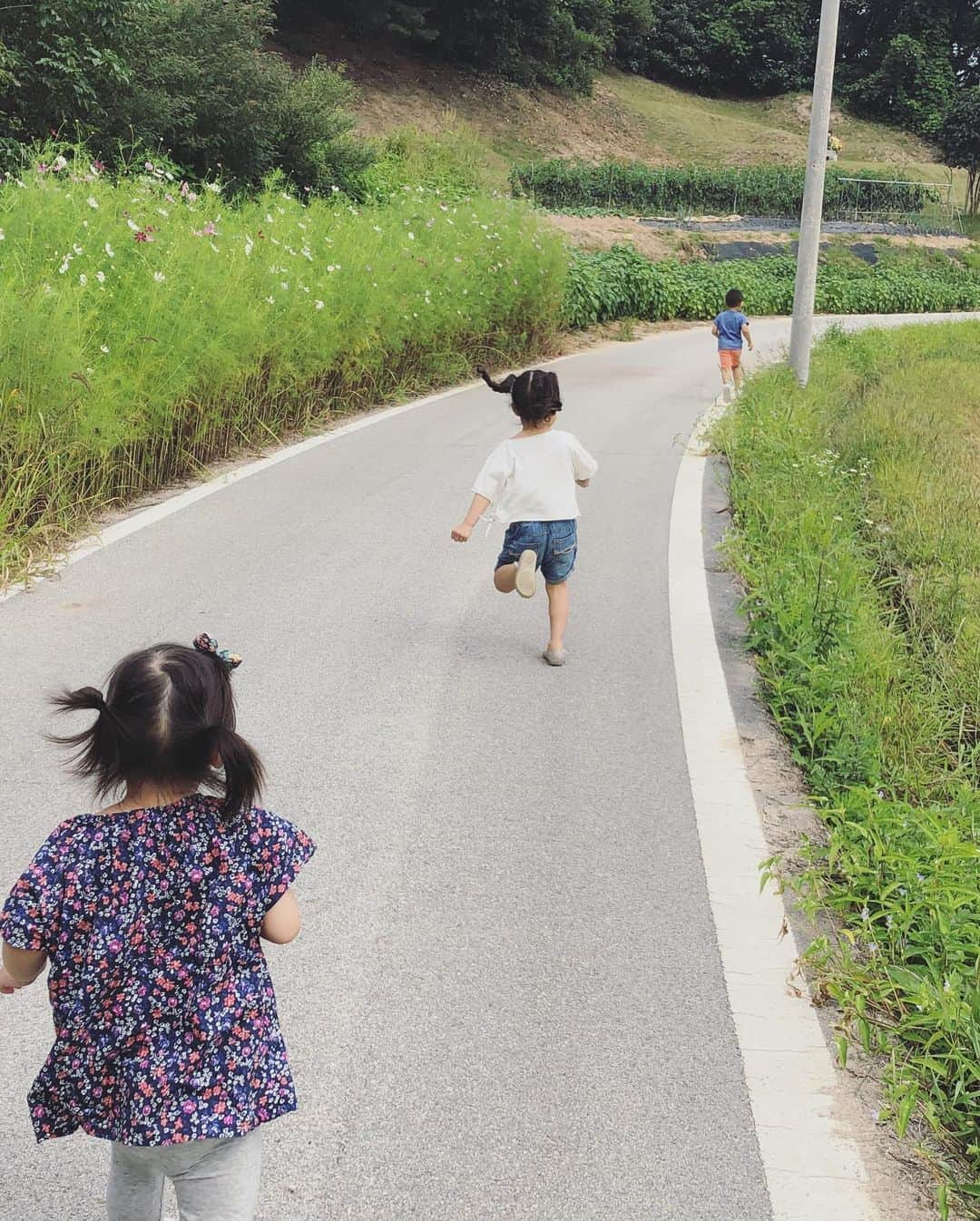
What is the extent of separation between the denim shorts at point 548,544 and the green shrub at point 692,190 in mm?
37997

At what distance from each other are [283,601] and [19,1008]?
3.72 metres

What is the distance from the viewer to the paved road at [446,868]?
2.89 metres

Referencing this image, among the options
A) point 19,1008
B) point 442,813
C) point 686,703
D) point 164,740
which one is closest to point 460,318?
point 686,703

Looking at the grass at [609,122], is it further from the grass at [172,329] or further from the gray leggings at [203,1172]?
the gray leggings at [203,1172]

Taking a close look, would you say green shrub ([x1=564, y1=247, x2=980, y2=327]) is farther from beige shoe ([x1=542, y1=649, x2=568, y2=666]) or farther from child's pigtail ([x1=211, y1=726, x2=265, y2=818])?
child's pigtail ([x1=211, y1=726, x2=265, y2=818])

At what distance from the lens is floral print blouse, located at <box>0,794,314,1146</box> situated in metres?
2.19

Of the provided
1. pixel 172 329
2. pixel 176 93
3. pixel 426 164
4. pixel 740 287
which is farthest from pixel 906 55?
pixel 172 329

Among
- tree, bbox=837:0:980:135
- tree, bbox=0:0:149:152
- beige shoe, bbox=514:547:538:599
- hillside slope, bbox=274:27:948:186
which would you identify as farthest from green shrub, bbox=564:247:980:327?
tree, bbox=837:0:980:135

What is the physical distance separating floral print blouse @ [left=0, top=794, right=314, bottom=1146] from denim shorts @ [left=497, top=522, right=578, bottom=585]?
4.15 m

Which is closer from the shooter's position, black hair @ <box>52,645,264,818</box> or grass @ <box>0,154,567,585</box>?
black hair @ <box>52,645,264,818</box>

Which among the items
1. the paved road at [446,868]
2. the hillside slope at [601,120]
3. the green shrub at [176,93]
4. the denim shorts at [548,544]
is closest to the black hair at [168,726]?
the paved road at [446,868]

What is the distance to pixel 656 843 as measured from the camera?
446 centimetres

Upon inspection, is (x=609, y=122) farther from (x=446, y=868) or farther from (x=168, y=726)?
(x=168, y=726)

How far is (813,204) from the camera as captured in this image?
14492 mm
